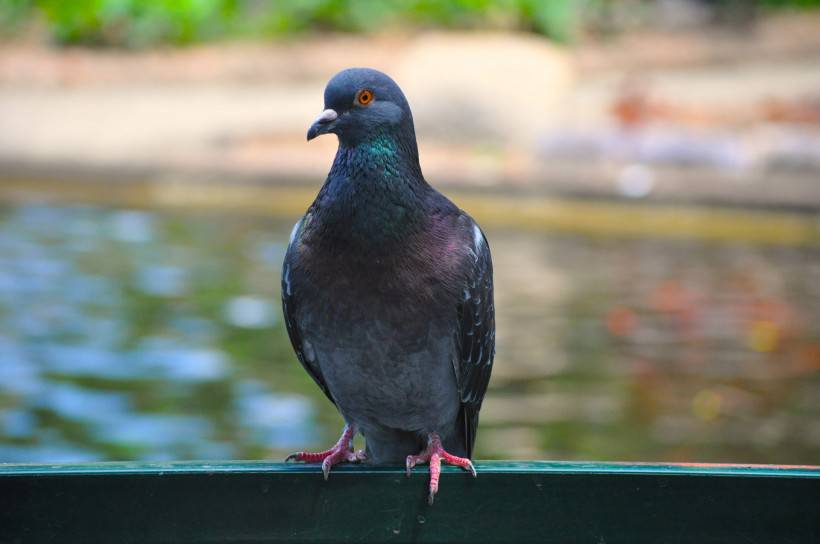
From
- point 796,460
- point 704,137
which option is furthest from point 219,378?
point 704,137

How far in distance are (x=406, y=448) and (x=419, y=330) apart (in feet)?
1.34

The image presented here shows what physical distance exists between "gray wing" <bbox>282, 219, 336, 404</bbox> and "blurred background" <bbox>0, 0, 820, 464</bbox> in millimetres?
1859

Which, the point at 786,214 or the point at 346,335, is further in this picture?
the point at 786,214

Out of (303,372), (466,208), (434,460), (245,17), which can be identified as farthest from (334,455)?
(245,17)

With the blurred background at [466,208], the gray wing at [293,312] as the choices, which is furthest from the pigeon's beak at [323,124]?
the blurred background at [466,208]

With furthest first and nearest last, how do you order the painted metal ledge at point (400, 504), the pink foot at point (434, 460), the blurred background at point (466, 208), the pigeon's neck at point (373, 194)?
the blurred background at point (466, 208)
the pigeon's neck at point (373, 194)
the pink foot at point (434, 460)
the painted metal ledge at point (400, 504)

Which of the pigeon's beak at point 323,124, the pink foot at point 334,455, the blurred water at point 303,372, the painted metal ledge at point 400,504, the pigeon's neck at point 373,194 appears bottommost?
the blurred water at point 303,372

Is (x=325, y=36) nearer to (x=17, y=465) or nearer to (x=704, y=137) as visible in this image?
(x=704, y=137)

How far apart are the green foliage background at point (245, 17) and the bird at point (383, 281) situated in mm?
9592

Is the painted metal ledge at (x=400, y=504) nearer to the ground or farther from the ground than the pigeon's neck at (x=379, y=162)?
nearer to the ground

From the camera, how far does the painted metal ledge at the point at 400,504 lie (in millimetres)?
2029

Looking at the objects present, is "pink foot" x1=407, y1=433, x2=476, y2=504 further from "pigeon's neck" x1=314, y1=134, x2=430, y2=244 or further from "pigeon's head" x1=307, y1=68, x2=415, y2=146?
"pigeon's head" x1=307, y1=68, x2=415, y2=146

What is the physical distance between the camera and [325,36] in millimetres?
12156

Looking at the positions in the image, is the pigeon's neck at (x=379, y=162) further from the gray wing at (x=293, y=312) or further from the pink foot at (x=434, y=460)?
the pink foot at (x=434, y=460)
